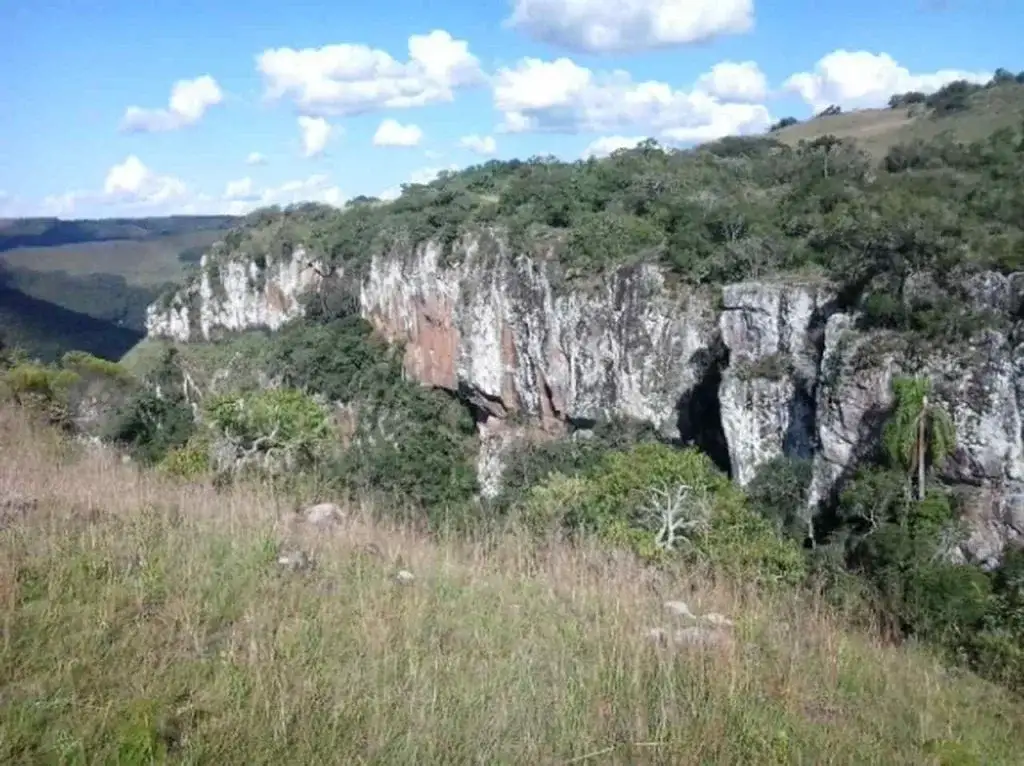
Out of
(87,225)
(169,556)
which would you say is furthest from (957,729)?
(87,225)

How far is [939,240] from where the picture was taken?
81.5 feet

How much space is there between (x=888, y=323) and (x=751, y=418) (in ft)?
20.0

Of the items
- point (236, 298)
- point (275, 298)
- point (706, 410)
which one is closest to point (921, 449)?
point (706, 410)

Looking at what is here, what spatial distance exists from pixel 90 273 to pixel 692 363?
105m

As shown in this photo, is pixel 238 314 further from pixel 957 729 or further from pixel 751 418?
pixel 957 729

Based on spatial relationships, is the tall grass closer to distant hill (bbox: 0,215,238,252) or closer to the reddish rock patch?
the reddish rock patch

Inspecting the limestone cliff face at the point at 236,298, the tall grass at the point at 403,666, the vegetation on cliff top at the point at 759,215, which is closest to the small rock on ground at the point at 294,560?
the tall grass at the point at 403,666

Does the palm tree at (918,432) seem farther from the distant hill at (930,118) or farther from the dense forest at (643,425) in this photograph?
the distant hill at (930,118)

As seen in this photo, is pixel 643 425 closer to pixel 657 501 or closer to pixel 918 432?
pixel 918 432

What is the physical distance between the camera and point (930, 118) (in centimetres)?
6278

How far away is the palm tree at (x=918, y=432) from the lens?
22125 mm

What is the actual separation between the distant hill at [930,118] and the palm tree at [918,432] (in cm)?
3089

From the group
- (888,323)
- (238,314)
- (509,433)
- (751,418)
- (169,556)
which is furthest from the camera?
(238,314)

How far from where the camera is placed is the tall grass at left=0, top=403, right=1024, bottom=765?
2.54 m
